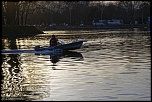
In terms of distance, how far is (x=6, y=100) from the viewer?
12188 millimetres

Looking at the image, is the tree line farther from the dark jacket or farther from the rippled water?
the rippled water

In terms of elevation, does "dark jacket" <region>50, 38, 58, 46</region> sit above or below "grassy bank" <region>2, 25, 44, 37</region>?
above

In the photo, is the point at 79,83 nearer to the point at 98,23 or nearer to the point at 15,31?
the point at 15,31

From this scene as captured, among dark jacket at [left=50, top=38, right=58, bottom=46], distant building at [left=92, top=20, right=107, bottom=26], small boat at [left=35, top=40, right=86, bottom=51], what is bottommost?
distant building at [left=92, top=20, right=107, bottom=26]

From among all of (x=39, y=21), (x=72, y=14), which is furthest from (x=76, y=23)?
(x=39, y=21)

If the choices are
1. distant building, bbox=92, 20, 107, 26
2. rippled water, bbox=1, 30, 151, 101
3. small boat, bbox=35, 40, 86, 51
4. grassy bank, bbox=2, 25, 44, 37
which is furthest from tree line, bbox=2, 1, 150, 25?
rippled water, bbox=1, 30, 151, 101

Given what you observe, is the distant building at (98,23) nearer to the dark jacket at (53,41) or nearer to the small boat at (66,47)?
the small boat at (66,47)

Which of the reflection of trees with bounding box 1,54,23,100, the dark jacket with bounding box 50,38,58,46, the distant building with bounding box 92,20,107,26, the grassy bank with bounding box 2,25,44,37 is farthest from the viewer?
the distant building with bounding box 92,20,107,26

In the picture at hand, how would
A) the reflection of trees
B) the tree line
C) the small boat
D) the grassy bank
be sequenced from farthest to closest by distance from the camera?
the tree line < the grassy bank < the small boat < the reflection of trees

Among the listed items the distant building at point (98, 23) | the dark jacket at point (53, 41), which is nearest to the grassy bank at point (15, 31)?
the dark jacket at point (53, 41)

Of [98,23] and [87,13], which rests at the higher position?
[87,13]

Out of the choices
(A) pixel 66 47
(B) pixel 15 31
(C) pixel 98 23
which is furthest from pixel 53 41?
(C) pixel 98 23

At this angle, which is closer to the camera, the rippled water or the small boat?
the rippled water

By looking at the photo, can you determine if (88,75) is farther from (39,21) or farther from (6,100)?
(39,21)
